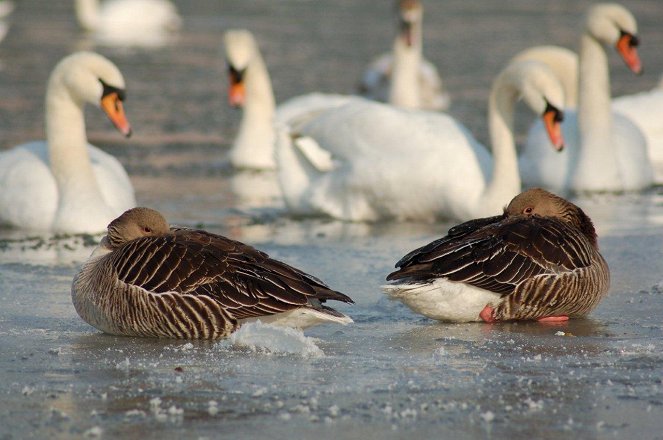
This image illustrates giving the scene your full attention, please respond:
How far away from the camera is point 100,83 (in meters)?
10.5

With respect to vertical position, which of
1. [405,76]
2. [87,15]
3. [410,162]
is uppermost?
[87,15]

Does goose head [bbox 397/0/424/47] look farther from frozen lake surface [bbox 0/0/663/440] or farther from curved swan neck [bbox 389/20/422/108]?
frozen lake surface [bbox 0/0/663/440]

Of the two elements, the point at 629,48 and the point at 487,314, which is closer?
the point at 487,314

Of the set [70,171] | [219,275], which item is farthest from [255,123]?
[219,275]

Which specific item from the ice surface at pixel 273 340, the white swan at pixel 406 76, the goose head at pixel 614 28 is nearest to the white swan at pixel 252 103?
the white swan at pixel 406 76

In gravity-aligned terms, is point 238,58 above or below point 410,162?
above

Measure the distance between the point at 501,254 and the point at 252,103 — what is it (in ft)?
28.8

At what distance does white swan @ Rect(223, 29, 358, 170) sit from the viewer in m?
14.7

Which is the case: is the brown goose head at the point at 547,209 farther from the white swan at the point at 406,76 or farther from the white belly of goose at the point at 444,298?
the white swan at the point at 406,76

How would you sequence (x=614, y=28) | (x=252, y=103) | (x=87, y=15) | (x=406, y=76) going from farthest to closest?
1. (x=87, y=15)
2. (x=406, y=76)
3. (x=252, y=103)
4. (x=614, y=28)

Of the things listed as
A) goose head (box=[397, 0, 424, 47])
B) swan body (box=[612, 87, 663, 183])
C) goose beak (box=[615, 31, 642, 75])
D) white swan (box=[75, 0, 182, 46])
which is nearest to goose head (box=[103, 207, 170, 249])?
goose beak (box=[615, 31, 642, 75])

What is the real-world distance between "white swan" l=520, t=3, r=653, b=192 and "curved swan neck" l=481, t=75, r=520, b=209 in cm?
187

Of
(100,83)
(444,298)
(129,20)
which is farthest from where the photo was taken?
(129,20)

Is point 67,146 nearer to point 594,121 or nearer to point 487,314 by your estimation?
point 487,314
